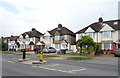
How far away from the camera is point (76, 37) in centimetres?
4453

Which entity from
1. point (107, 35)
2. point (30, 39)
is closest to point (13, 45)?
point (30, 39)

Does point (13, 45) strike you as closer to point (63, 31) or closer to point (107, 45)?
point (63, 31)

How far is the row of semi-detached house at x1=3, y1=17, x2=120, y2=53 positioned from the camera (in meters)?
37.6

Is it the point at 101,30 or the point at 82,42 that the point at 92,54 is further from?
the point at 101,30

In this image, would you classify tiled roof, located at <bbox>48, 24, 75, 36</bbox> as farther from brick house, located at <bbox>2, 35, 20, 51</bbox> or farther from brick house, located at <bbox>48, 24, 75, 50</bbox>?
brick house, located at <bbox>2, 35, 20, 51</bbox>

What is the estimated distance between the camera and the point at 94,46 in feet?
99.8

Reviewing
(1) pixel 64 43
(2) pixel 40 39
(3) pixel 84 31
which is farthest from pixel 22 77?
(2) pixel 40 39

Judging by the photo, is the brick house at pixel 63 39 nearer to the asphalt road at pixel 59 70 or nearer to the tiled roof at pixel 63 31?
the tiled roof at pixel 63 31

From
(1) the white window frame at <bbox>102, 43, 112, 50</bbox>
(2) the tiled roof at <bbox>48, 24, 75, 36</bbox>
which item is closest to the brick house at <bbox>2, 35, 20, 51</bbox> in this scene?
(2) the tiled roof at <bbox>48, 24, 75, 36</bbox>

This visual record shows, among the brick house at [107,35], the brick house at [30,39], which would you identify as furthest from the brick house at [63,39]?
the brick house at [30,39]

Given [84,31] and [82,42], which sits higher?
[84,31]

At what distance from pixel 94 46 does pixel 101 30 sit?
403 inches

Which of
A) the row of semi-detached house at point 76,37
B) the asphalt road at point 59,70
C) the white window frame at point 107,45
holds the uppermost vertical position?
the row of semi-detached house at point 76,37

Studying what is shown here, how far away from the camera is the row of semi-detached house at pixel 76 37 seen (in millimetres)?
37562
